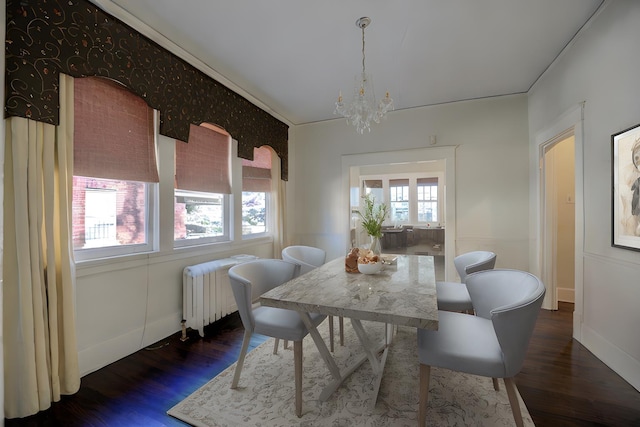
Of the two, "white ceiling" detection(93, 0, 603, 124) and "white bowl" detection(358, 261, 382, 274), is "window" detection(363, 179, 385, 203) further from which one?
"white bowl" detection(358, 261, 382, 274)

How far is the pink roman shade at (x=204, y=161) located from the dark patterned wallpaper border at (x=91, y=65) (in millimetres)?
150

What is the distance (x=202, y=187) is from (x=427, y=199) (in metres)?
5.80

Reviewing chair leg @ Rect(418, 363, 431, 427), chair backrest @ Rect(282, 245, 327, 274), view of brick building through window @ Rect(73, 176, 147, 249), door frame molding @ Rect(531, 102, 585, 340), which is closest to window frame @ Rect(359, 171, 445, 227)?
door frame molding @ Rect(531, 102, 585, 340)

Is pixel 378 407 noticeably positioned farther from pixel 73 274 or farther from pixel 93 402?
pixel 73 274

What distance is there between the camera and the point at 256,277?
6.93 feet

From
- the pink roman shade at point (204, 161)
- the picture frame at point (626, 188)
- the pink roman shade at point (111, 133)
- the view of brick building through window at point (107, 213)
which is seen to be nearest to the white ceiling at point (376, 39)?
the pink roman shade at point (111, 133)

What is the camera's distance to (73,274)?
6.02 ft

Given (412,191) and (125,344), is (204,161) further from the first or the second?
(412,191)

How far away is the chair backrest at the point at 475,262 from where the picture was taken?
232 cm

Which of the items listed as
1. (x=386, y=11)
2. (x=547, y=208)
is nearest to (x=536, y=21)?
(x=386, y=11)

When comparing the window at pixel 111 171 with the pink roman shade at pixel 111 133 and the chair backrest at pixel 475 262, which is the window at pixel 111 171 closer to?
the pink roman shade at pixel 111 133

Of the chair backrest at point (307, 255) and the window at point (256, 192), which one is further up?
the window at point (256, 192)

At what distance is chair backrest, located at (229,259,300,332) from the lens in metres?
1.75

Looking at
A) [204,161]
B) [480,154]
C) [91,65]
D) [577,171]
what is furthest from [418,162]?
[91,65]
